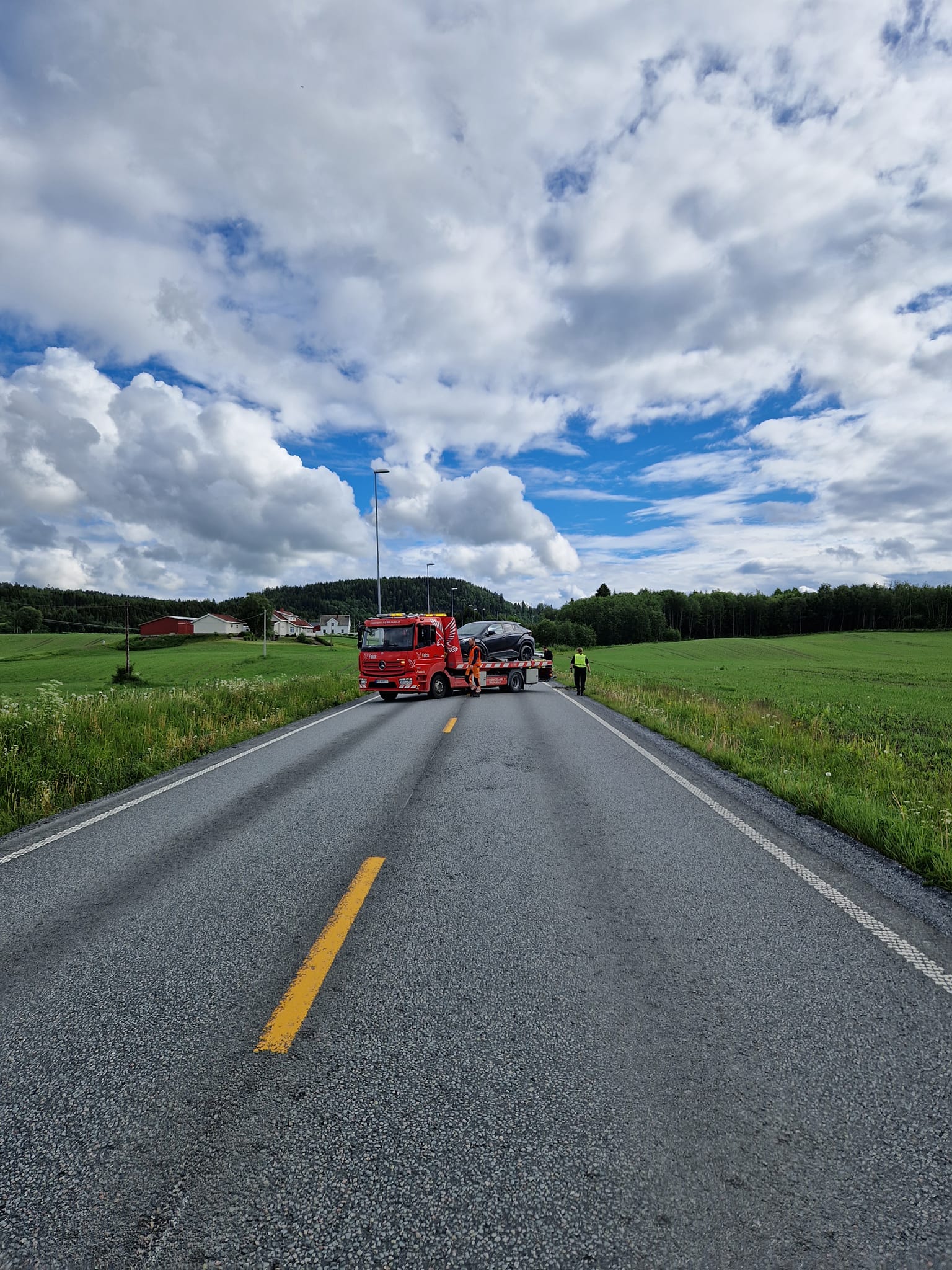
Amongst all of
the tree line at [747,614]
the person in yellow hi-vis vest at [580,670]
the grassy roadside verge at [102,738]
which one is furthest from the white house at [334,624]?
the grassy roadside verge at [102,738]

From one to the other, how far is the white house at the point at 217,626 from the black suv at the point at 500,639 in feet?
351

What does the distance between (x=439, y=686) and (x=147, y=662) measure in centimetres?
4009

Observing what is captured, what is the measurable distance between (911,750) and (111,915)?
1322cm

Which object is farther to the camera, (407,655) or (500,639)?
(500,639)

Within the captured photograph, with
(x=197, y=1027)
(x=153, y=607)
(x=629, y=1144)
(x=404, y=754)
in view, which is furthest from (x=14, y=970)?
(x=153, y=607)

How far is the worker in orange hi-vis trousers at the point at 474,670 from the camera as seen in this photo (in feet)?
70.9

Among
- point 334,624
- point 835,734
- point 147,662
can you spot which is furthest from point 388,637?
point 334,624

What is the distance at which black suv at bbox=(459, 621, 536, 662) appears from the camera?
23375 millimetres

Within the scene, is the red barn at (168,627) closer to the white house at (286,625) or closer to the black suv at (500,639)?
the white house at (286,625)

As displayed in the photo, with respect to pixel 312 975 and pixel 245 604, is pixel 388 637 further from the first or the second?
pixel 245 604

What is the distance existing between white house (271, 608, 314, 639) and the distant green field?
151 ft

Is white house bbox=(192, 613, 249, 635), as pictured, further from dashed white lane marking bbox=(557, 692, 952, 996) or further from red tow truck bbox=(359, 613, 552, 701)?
dashed white lane marking bbox=(557, 692, 952, 996)

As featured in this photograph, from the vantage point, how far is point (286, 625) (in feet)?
430

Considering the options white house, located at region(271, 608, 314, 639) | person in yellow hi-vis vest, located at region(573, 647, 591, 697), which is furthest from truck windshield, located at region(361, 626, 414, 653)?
white house, located at region(271, 608, 314, 639)
